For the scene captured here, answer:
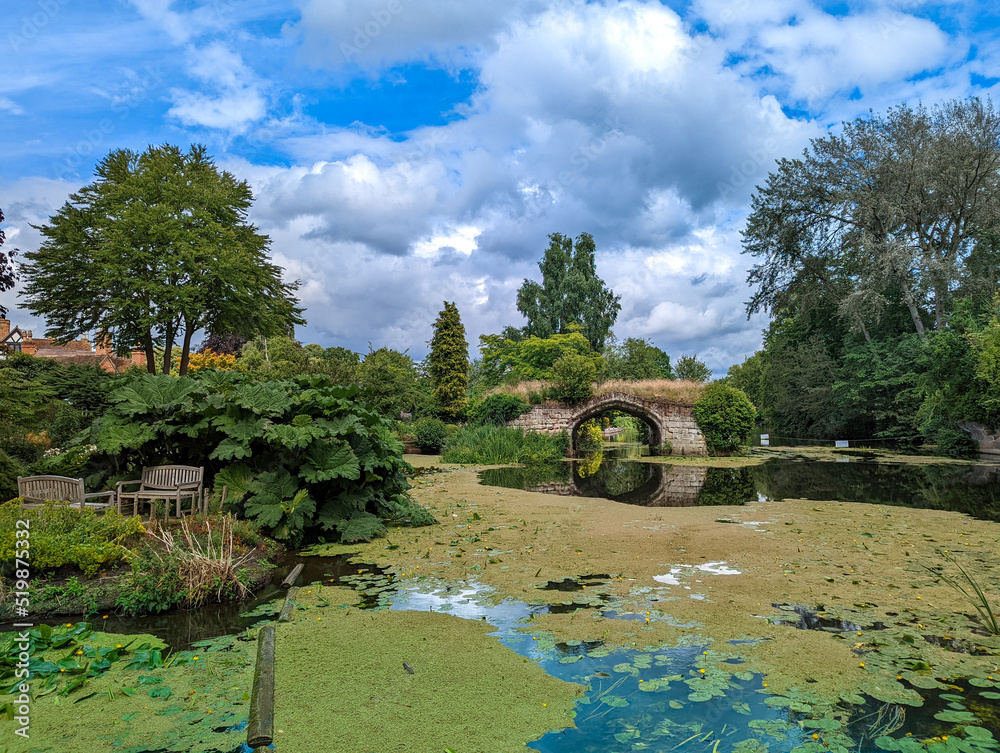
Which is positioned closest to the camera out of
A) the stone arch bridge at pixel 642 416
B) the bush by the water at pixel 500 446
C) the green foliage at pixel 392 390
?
the bush by the water at pixel 500 446

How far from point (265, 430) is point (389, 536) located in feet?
7.44

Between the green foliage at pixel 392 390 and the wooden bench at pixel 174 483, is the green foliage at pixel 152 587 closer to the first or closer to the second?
the wooden bench at pixel 174 483

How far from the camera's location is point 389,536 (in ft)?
26.1

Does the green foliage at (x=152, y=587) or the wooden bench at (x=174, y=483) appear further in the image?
the wooden bench at (x=174, y=483)

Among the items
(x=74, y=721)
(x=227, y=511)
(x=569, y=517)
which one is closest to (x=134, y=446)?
(x=227, y=511)

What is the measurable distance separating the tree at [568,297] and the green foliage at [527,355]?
3255mm

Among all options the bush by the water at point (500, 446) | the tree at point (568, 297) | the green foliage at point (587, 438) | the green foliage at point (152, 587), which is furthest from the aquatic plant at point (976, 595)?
the tree at point (568, 297)

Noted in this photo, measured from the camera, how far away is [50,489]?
6.29m

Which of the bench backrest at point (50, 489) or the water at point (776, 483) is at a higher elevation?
the bench backrest at point (50, 489)

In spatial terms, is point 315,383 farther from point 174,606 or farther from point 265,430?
point 174,606

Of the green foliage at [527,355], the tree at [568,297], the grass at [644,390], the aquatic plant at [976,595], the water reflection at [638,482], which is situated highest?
the tree at [568,297]

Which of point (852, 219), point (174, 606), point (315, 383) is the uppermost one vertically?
point (852, 219)

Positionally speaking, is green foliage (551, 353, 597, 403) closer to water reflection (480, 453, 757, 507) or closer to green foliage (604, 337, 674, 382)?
water reflection (480, 453, 757, 507)

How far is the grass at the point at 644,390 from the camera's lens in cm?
2270
